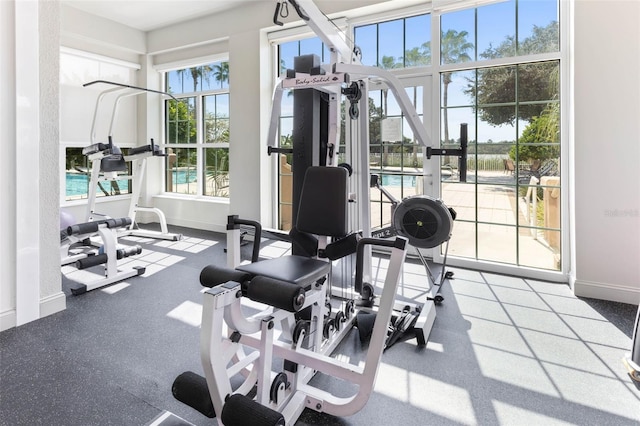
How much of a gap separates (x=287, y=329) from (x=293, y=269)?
0.28 meters

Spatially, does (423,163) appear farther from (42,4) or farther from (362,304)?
(42,4)

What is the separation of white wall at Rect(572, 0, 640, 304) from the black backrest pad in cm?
207

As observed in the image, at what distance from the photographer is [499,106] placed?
334 cm

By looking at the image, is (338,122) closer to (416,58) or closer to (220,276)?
(220,276)

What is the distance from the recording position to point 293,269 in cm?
158

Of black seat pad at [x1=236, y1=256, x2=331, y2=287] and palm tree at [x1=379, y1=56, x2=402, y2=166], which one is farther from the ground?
palm tree at [x1=379, y1=56, x2=402, y2=166]

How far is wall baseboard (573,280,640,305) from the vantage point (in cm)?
264

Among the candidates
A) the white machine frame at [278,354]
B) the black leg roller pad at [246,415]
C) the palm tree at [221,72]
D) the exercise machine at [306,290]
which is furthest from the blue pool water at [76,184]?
the black leg roller pad at [246,415]

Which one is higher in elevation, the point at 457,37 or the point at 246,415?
the point at 457,37

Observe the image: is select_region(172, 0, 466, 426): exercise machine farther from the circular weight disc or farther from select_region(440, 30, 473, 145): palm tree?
select_region(440, 30, 473, 145): palm tree

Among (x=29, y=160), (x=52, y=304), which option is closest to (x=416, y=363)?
(x=52, y=304)

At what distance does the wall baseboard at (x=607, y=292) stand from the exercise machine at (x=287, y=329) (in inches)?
82.2

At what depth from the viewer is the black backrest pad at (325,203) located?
1828mm

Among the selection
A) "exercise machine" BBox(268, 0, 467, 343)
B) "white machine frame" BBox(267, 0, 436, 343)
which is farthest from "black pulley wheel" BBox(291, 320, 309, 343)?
"white machine frame" BBox(267, 0, 436, 343)
